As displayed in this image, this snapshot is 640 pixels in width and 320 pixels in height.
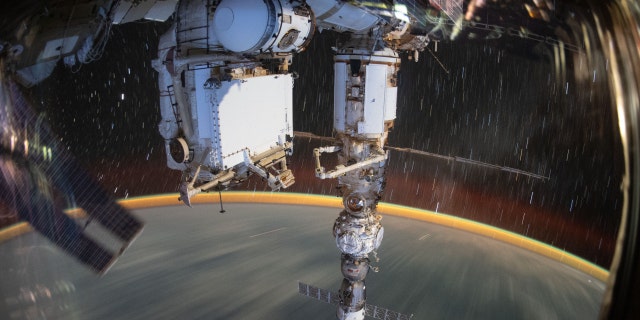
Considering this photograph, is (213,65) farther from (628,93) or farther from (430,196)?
(430,196)

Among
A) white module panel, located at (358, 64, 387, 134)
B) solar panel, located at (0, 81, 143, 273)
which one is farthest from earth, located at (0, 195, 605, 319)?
white module panel, located at (358, 64, 387, 134)

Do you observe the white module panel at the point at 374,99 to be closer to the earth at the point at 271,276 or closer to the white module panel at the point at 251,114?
the white module panel at the point at 251,114

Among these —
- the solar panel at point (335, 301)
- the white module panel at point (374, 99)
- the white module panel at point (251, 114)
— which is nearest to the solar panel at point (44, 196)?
the white module panel at point (251, 114)

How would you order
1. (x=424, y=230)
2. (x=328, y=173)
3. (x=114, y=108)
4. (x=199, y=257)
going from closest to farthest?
(x=328, y=173)
(x=114, y=108)
(x=199, y=257)
(x=424, y=230)

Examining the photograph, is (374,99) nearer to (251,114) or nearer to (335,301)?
(251,114)

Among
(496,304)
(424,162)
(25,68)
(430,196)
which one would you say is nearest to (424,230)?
(430,196)

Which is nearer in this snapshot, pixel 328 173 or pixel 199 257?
pixel 328 173

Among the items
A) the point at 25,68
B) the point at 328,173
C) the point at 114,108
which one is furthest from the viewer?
the point at 114,108
